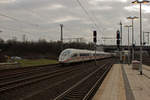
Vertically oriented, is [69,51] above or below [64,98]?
above

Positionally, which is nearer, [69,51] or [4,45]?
[69,51]

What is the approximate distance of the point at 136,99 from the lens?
10055 millimetres

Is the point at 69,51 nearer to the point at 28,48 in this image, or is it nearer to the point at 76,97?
the point at 76,97

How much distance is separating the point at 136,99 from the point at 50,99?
444 cm

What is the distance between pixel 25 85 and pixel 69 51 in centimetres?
2087

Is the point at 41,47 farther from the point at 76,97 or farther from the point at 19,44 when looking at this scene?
the point at 76,97

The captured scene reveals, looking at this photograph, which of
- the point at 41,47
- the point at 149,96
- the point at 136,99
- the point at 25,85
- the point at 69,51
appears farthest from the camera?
the point at 41,47

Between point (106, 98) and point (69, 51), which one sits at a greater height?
point (69, 51)

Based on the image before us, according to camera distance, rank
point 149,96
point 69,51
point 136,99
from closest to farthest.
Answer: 1. point 136,99
2. point 149,96
3. point 69,51

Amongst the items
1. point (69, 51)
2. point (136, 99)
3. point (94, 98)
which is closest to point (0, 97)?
point (94, 98)

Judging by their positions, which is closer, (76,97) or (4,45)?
(76,97)

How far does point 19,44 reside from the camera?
80.7 metres

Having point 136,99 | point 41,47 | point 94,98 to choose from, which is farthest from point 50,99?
point 41,47

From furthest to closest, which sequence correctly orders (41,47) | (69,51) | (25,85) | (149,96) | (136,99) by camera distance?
(41,47)
(69,51)
(25,85)
(149,96)
(136,99)
